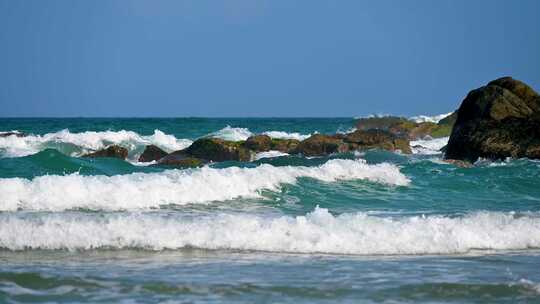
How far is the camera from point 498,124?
2533cm

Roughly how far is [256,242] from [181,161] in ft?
42.6

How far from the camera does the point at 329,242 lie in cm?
1007

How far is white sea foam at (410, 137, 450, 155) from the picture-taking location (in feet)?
103

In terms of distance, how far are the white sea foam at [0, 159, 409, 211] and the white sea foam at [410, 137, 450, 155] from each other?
48.5 ft

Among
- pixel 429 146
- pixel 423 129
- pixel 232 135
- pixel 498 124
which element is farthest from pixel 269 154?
pixel 423 129

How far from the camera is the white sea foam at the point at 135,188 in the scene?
13.2 m

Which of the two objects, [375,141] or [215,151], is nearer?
[215,151]

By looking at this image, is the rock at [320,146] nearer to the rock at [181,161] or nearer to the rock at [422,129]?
the rock at [181,161]

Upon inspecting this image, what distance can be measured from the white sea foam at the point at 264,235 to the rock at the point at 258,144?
17.0m

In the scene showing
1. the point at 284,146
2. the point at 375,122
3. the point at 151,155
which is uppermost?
the point at 375,122

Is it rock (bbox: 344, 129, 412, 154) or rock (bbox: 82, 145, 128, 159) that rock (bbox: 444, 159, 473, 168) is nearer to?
rock (bbox: 344, 129, 412, 154)

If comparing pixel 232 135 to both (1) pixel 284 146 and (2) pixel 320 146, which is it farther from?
(2) pixel 320 146

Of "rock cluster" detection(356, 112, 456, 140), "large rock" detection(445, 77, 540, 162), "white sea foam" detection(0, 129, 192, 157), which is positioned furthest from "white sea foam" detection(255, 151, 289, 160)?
"rock cluster" detection(356, 112, 456, 140)

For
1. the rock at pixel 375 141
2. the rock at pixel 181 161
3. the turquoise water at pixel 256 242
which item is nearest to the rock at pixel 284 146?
the rock at pixel 375 141
